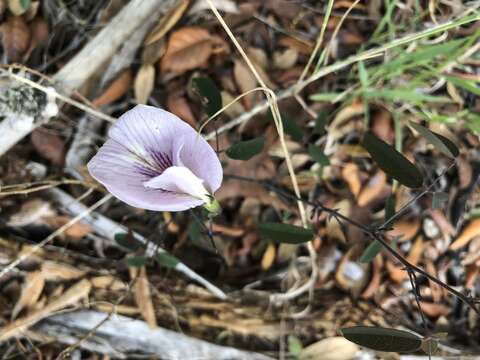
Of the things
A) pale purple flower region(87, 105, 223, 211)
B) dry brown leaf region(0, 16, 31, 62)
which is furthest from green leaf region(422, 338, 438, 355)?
dry brown leaf region(0, 16, 31, 62)

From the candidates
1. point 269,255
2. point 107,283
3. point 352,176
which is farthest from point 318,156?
point 107,283

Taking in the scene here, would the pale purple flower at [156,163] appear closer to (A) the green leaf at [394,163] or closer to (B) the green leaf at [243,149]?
(B) the green leaf at [243,149]

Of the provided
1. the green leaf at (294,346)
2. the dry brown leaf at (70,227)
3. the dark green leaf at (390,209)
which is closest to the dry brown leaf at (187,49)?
the dry brown leaf at (70,227)

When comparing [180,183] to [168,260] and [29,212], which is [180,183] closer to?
[168,260]

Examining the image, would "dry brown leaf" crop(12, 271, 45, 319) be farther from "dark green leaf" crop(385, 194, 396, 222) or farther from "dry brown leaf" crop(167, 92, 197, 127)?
"dark green leaf" crop(385, 194, 396, 222)

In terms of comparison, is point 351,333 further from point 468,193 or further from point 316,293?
point 468,193

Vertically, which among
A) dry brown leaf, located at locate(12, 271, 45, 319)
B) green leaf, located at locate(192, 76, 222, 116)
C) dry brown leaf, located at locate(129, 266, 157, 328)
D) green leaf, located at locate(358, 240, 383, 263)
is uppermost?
green leaf, located at locate(192, 76, 222, 116)
